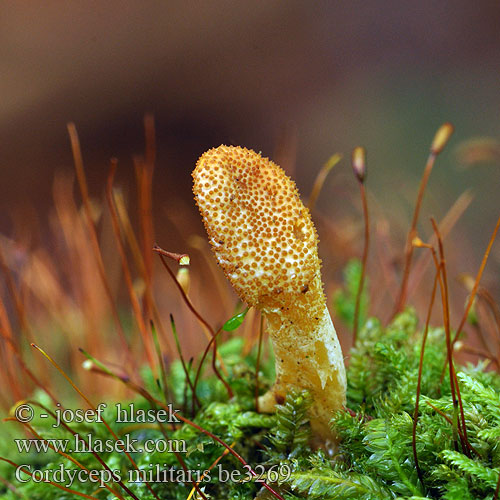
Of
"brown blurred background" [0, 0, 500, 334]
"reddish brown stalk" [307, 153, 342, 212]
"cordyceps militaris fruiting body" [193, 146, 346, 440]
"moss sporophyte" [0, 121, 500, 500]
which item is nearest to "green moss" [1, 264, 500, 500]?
"moss sporophyte" [0, 121, 500, 500]

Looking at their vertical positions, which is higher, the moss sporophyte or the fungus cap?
the fungus cap

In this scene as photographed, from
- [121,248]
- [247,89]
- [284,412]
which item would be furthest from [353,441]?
[247,89]

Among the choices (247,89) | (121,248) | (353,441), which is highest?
(247,89)

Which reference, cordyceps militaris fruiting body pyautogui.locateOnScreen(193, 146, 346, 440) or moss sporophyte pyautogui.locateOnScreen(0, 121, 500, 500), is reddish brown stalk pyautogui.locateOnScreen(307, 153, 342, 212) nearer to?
moss sporophyte pyautogui.locateOnScreen(0, 121, 500, 500)

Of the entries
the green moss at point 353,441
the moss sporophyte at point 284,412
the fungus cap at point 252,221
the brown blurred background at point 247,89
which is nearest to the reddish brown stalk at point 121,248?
the moss sporophyte at point 284,412

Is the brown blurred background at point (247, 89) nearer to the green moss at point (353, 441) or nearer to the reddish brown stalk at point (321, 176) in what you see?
the reddish brown stalk at point (321, 176)

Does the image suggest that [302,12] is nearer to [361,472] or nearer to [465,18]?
[465,18]

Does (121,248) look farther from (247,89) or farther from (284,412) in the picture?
(247,89)
